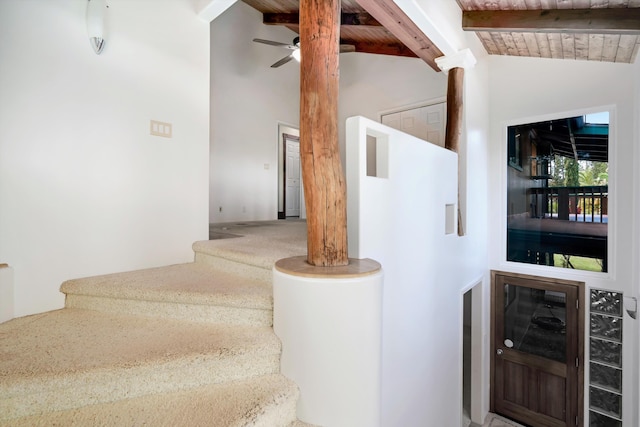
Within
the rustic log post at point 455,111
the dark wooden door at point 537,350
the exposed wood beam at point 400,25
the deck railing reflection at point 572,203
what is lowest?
the dark wooden door at point 537,350

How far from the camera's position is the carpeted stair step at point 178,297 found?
5.25ft

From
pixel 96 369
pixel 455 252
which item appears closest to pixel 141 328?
pixel 96 369

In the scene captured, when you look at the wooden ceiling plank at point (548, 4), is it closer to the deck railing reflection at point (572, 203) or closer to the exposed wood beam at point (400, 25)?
the exposed wood beam at point (400, 25)

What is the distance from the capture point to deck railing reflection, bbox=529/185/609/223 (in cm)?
342

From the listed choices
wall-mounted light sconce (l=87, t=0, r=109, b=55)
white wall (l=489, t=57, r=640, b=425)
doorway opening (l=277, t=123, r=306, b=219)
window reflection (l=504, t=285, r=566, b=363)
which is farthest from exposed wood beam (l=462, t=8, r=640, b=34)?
doorway opening (l=277, t=123, r=306, b=219)

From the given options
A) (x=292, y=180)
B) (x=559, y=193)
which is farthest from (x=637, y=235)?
(x=292, y=180)

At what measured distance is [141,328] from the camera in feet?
5.06

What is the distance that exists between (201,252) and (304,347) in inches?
56.3

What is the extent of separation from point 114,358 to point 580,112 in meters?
4.86

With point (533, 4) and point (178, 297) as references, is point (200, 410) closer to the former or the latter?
point (178, 297)

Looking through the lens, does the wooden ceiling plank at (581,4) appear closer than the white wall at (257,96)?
Yes

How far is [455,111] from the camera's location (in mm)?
3170

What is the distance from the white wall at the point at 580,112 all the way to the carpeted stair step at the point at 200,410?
3.88 metres

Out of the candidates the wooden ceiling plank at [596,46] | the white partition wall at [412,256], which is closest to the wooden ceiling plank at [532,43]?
the wooden ceiling plank at [596,46]
